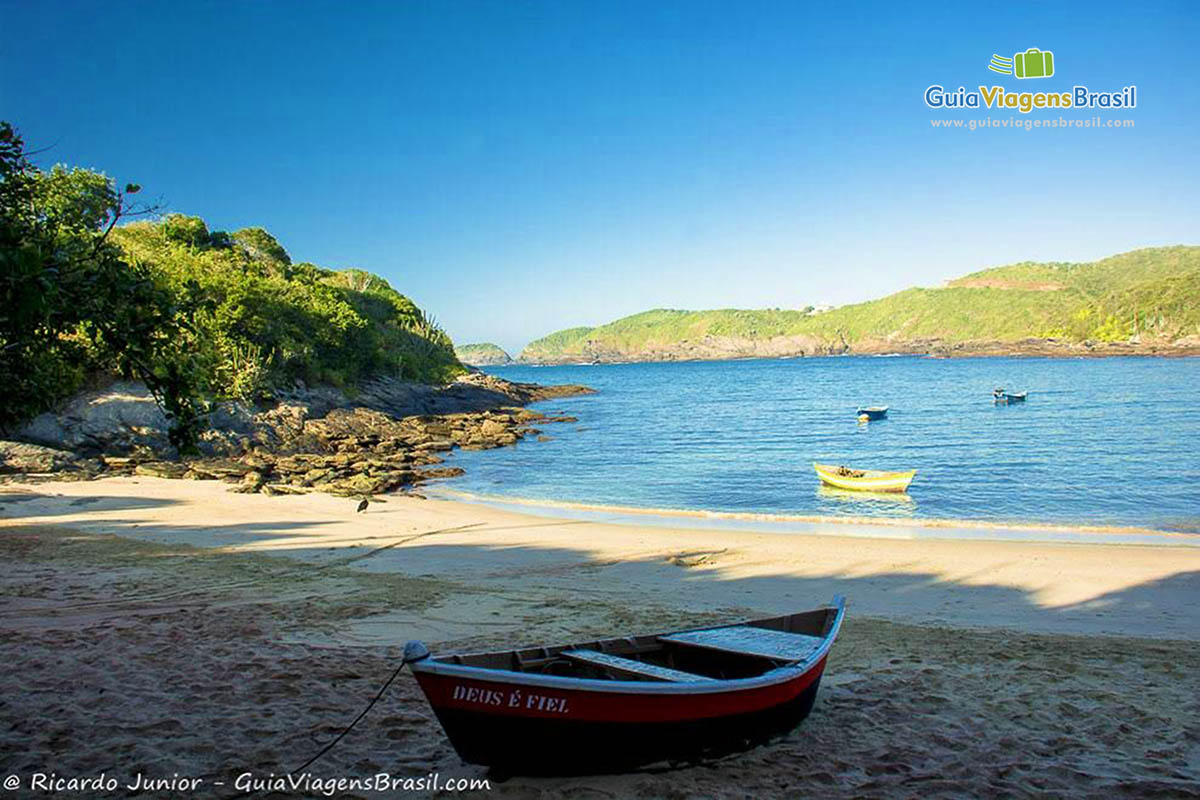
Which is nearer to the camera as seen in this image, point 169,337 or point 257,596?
point 169,337

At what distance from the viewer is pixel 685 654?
6801mm

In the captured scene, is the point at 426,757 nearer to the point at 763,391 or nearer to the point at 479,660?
the point at 479,660

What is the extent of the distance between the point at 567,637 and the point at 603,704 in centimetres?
440

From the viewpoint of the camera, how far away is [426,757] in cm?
595

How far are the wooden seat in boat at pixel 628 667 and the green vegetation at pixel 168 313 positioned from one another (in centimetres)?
370

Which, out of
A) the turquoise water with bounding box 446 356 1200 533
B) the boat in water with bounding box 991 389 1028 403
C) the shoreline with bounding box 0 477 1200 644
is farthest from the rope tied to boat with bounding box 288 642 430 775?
the boat in water with bounding box 991 389 1028 403

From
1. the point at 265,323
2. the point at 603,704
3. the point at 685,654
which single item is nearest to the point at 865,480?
the point at 685,654

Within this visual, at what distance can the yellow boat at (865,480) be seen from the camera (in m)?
24.1

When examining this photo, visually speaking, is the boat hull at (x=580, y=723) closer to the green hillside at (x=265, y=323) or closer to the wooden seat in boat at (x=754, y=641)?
the wooden seat in boat at (x=754, y=641)

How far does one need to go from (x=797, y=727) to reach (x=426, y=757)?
3069 mm

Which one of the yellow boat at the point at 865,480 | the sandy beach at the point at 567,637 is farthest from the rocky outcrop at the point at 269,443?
the yellow boat at the point at 865,480

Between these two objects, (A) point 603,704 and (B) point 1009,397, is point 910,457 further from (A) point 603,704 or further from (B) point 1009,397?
(A) point 603,704

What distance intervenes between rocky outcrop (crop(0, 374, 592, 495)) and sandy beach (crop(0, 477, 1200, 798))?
275 inches

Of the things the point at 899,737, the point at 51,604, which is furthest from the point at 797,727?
the point at 51,604
